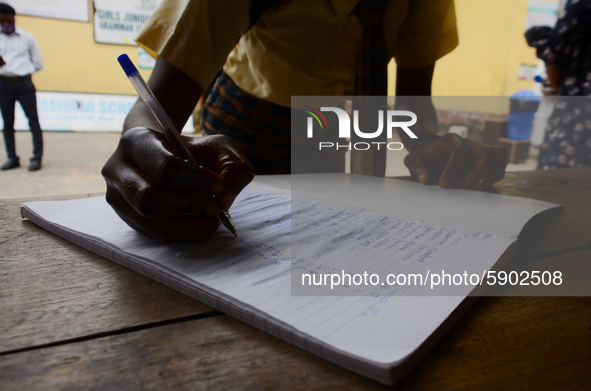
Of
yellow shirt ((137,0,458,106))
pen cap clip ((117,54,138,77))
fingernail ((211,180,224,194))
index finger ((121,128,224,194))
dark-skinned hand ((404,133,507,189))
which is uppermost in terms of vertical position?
yellow shirt ((137,0,458,106))

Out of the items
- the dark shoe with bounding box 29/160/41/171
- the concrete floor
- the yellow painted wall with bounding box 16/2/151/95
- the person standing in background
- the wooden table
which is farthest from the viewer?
the yellow painted wall with bounding box 16/2/151/95

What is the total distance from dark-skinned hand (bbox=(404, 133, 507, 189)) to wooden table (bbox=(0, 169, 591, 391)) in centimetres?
36

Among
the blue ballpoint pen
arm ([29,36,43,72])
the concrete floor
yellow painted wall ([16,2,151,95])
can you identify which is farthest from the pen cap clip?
yellow painted wall ([16,2,151,95])

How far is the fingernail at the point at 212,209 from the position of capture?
0.31 meters

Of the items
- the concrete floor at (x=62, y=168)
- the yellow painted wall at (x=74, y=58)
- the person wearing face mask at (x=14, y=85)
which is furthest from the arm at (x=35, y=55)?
the yellow painted wall at (x=74, y=58)

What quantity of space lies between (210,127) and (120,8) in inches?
182

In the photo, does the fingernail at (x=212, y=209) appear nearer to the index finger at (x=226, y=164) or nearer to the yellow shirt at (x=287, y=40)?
the index finger at (x=226, y=164)

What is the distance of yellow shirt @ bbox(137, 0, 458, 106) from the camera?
0.51m

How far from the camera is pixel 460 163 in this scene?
0.61 meters

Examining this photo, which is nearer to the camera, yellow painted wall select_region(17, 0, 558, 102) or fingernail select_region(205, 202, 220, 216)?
fingernail select_region(205, 202, 220, 216)

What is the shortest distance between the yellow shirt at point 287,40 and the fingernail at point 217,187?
0.27 metres

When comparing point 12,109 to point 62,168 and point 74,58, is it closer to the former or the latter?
point 62,168

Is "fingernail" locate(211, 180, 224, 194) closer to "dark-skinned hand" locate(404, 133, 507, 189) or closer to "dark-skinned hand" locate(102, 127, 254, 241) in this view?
"dark-skinned hand" locate(102, 127, 254, 241)

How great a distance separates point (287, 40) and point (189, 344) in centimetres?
55
